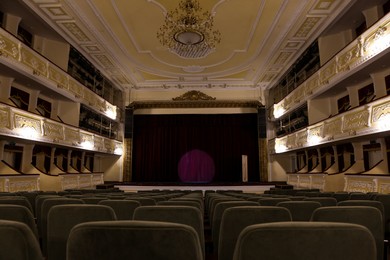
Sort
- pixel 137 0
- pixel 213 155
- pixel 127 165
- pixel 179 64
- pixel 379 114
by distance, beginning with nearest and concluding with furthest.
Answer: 1. pixel 379 114
2. pixel 137 0
3. pixel 179 64
4. pixel 127 165
5. pixel 213 155

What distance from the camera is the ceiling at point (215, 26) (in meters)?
8.97

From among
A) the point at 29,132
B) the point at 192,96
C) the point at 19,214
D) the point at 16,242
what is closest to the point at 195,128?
the point at 192,96

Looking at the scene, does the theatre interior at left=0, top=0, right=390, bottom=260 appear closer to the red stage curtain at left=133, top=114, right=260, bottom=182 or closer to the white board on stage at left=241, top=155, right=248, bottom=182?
the red stage curtain at left=133, top=114, right=260, bottom=182

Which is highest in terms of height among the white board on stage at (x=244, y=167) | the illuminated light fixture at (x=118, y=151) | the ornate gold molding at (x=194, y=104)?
the ornate gold molding at (x=194, y=104)

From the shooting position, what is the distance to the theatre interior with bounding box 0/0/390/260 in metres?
1.09

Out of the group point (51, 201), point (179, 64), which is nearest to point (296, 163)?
point (179, 64)

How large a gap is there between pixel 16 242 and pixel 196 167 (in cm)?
1608

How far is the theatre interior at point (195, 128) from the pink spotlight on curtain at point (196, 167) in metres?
0.09

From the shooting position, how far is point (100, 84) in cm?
1475

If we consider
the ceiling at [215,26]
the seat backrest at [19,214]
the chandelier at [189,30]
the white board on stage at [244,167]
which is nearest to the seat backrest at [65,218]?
the seat backrest at [19,214]

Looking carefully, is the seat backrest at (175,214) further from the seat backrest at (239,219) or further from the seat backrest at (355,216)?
the seat backrest at (355,216)

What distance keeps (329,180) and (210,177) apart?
8522mm

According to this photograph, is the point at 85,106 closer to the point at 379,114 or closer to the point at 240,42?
the point at 240,42

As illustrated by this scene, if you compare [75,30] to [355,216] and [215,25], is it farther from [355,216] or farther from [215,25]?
[355,216]
